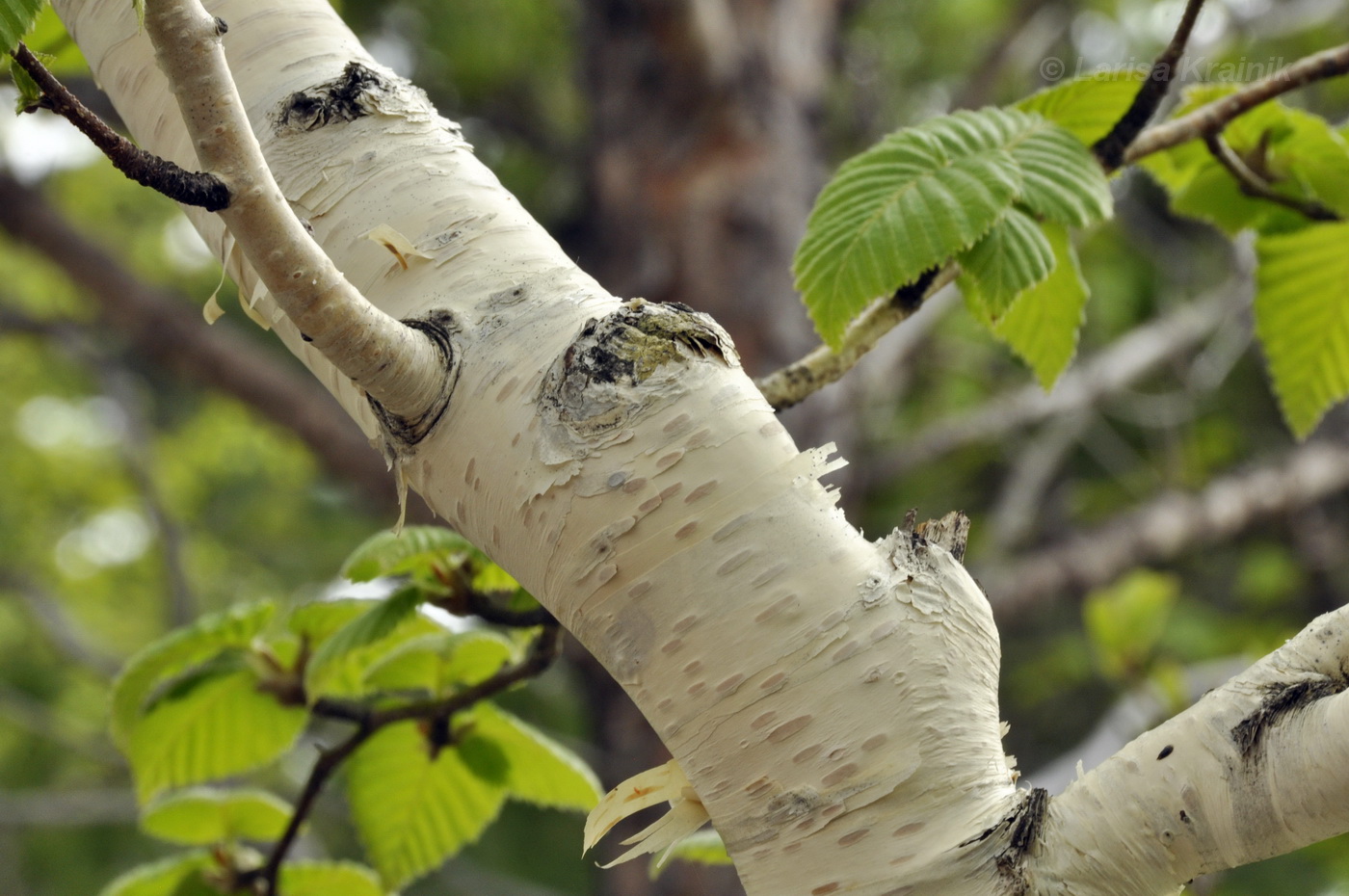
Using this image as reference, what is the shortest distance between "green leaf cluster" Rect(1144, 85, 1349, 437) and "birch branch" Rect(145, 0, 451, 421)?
63 centimetres

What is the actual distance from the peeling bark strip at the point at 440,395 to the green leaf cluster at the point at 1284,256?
1.89ft

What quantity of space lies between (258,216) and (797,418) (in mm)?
1853

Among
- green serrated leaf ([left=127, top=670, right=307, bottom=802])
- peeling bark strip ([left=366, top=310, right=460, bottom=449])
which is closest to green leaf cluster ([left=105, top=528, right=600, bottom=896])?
green serrated leaf ([left=127, top=670, right=307, bottom=802])

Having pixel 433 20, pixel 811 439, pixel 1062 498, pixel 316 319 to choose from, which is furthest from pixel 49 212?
pixel 1062 498

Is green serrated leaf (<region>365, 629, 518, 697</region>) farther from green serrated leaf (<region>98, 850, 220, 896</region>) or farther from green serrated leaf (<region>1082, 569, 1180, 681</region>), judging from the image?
green serrated leaf (<region>1082, 569, 1180, 681</region>)

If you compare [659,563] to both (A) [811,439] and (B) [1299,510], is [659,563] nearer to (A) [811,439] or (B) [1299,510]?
(A) [811,439]

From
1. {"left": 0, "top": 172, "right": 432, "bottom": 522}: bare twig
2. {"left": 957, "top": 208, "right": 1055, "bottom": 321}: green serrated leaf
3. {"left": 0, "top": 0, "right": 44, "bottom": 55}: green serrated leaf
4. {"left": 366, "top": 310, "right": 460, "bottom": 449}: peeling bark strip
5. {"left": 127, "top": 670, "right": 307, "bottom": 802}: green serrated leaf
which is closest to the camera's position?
{"left": 0, "top": 0, "right": 44, "bottom": 55}: green serrated leaf

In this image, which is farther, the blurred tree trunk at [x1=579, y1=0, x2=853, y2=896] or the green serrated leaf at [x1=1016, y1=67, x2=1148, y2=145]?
the blurred tree trunk at [x1=579, y1=0, x2=853, y2=896]

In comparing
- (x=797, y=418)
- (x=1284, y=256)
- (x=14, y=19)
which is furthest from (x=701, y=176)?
(x=14, y=19)

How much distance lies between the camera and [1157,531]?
2.59m

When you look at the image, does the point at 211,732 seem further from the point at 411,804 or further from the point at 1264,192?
the point at 1264,192

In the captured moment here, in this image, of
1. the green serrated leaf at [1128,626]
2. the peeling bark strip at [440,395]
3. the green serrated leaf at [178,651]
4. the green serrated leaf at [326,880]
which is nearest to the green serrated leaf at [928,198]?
the peeling bark strip at [440,395]

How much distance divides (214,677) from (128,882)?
20cm

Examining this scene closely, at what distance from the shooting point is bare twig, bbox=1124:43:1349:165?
649 mm
